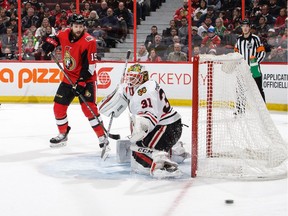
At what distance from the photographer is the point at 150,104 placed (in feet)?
14.9

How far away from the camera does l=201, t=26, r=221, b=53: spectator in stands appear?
9.90 m

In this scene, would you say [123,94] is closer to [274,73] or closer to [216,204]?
[216,204]

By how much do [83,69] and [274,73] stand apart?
13.3 ft

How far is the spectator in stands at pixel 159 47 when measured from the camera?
400 inches

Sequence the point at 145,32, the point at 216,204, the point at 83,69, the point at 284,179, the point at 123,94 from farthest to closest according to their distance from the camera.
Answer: the point at 145,32
the point at 83,69
the point at 123,94
the point at 284,179
the point at 216,204

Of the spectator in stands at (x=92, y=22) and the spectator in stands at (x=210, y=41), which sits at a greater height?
the spectator in stands at (x=92, y=22)

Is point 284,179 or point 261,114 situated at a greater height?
point 261,114

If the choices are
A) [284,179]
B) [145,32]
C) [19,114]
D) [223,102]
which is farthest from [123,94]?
[145,32]

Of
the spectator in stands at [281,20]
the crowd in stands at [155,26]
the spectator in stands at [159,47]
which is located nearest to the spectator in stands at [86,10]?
the crowd in stands at [155,26]

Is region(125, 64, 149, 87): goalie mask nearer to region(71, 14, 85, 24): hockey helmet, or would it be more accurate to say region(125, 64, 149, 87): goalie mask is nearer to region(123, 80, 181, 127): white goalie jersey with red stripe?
region(123, 80, 181, 127): white goalie jersey with red stripe

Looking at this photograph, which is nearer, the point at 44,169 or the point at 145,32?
the point at 44,169

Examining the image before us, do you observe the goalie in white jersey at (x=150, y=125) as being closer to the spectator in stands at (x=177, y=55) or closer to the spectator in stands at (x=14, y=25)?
the spectator in stands at (x=177, y=55)

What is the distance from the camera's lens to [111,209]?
12.6 ft

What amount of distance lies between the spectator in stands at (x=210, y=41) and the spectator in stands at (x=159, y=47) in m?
0.60
